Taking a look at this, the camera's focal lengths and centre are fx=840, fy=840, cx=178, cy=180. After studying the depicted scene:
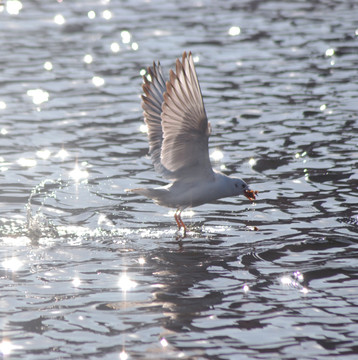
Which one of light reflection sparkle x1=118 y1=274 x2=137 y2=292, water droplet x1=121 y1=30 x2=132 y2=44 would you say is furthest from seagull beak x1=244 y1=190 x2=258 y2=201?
water droplet x1=121 y1=30 x2=132 y2=44

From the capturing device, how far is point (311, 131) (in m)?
16.7

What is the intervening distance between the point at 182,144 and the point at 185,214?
2118 mm

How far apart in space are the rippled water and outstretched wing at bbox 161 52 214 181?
3.34ft

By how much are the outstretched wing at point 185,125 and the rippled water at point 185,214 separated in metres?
1.02

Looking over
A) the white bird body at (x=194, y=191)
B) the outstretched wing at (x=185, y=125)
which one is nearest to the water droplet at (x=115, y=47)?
the white bird body at (x=194, y=191)

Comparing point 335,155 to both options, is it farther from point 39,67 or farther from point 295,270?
point 39,67

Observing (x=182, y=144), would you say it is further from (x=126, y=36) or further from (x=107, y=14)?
(x=107, y=14)

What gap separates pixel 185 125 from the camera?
35.4 ft

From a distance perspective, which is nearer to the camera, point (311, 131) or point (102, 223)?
point (102, 223)

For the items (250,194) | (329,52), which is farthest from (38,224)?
(329,52)

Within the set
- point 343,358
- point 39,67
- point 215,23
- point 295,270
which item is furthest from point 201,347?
point 215,23

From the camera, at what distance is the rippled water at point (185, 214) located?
830 centimetres

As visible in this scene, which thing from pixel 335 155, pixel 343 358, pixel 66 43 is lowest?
pixel 343 358

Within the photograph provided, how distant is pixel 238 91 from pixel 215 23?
29.1ft
